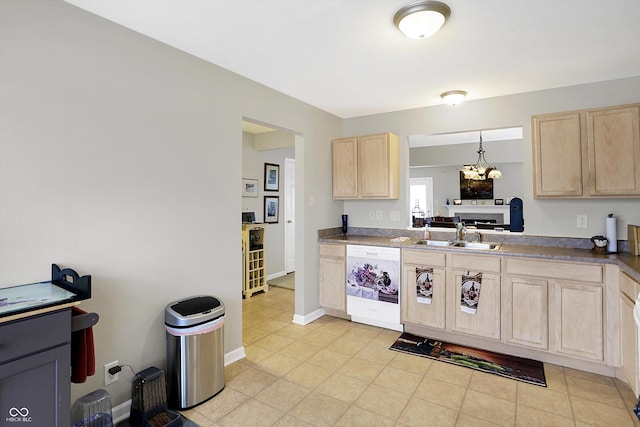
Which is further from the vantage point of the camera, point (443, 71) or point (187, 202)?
point (443, 71)

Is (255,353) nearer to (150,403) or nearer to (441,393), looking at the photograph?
(150,403)

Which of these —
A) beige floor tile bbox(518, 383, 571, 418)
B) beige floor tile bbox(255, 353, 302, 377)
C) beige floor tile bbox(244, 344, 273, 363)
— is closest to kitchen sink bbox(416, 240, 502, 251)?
beige floor tile bbox(518, 383, 571, 418)

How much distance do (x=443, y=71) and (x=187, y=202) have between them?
2361 mm

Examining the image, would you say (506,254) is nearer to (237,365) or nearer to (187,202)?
(237,365)

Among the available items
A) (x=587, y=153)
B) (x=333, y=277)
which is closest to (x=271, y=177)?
(x=333, y=277)

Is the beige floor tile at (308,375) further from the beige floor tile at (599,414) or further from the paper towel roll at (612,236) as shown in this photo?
the paper towel roll at (612,236)

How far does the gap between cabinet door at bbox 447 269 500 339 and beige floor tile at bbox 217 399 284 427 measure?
184 centimetres

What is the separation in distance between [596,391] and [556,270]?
0.88m

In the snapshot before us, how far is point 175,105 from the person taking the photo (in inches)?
94.0

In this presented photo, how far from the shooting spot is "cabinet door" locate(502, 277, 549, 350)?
108 inches

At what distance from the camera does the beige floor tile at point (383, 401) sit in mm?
2174

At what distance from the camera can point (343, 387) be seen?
2.47 metres

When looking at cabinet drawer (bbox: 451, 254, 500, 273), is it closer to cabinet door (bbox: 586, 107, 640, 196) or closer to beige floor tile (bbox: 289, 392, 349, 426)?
cabinet door (bbox: 586, 107, 640, 196)

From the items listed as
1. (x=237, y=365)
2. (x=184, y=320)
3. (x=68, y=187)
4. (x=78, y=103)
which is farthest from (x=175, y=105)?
(x=237, y=365)
